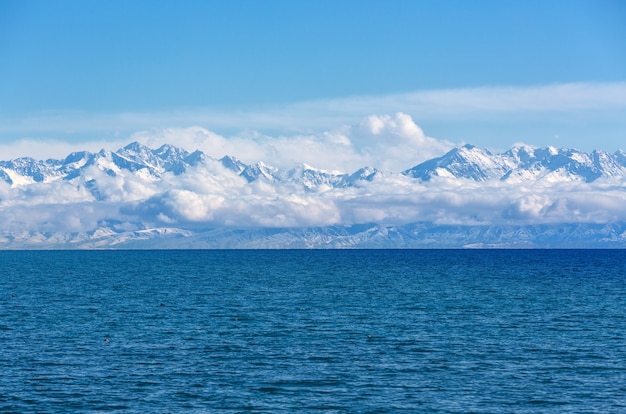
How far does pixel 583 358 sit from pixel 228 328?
4126 cm

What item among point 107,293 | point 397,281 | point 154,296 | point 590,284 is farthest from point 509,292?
point 107,293

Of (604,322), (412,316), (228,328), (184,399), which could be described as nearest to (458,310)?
(412,316)

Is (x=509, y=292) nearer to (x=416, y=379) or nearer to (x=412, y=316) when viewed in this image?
(x=412, y=316)

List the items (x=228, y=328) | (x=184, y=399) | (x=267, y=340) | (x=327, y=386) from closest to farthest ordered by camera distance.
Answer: (x=184, y=399) < (x=327, y=386) < (x=267, y=340) < (x=228, y=328)

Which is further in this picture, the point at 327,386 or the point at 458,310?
the point at 458,310

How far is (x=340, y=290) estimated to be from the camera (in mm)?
163000

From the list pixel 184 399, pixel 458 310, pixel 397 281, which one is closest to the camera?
pixel 184 399

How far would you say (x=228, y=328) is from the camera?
326 feet

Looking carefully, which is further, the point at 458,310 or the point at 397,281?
the point at 397,281

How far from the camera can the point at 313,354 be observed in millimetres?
80750

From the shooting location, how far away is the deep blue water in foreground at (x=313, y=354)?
62.9 meters

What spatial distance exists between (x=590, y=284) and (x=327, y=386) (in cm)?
12426

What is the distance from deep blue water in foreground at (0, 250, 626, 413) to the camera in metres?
62.9

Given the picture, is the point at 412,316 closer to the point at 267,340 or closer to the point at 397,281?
the point at 267,340
